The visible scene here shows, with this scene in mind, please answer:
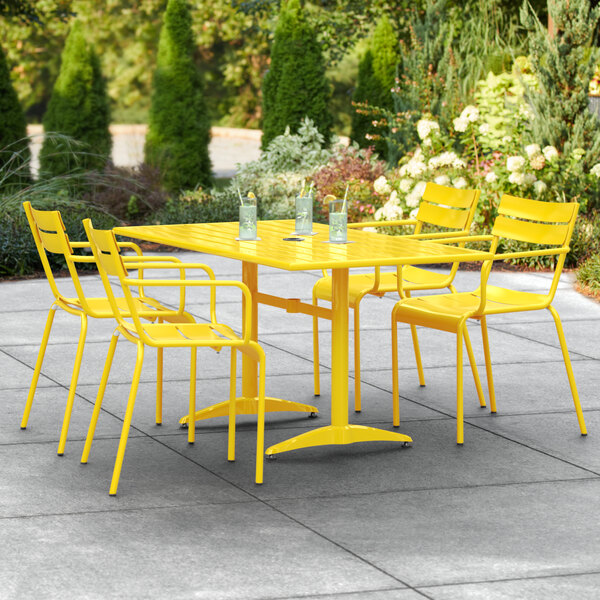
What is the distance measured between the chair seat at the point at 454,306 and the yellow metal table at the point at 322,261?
31 cm

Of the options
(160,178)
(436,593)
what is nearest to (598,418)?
(436,593)

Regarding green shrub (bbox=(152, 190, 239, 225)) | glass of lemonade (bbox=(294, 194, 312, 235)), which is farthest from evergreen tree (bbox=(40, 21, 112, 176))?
glass of lemonade (bbox=(294, 194, 312, 235))

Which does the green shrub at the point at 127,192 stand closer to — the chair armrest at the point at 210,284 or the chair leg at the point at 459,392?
the chair leg at the point at 459,392

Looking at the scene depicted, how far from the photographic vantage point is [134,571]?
3699 mm

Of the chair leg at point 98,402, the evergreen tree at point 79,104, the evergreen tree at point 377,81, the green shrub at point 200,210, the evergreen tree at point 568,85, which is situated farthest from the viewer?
the evergreen tree at point 377,81

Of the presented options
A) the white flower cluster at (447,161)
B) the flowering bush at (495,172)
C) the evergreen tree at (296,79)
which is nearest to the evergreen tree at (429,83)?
the flowering bush at (495,172)

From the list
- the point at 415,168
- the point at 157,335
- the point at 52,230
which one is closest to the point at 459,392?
the point at 157,335

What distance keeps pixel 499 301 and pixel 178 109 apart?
10.3m

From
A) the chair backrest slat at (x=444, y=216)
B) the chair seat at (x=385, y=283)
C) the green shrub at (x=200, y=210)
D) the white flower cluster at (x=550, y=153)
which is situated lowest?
the green shrub at (x=200, y=210)

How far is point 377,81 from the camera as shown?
15531 mm

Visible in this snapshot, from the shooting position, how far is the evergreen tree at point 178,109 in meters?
15.2

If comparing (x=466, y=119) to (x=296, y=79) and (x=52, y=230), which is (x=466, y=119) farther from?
(x=52, y=230)

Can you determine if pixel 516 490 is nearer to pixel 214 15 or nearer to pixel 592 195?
pixel 592 195

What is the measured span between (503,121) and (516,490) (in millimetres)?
8190
